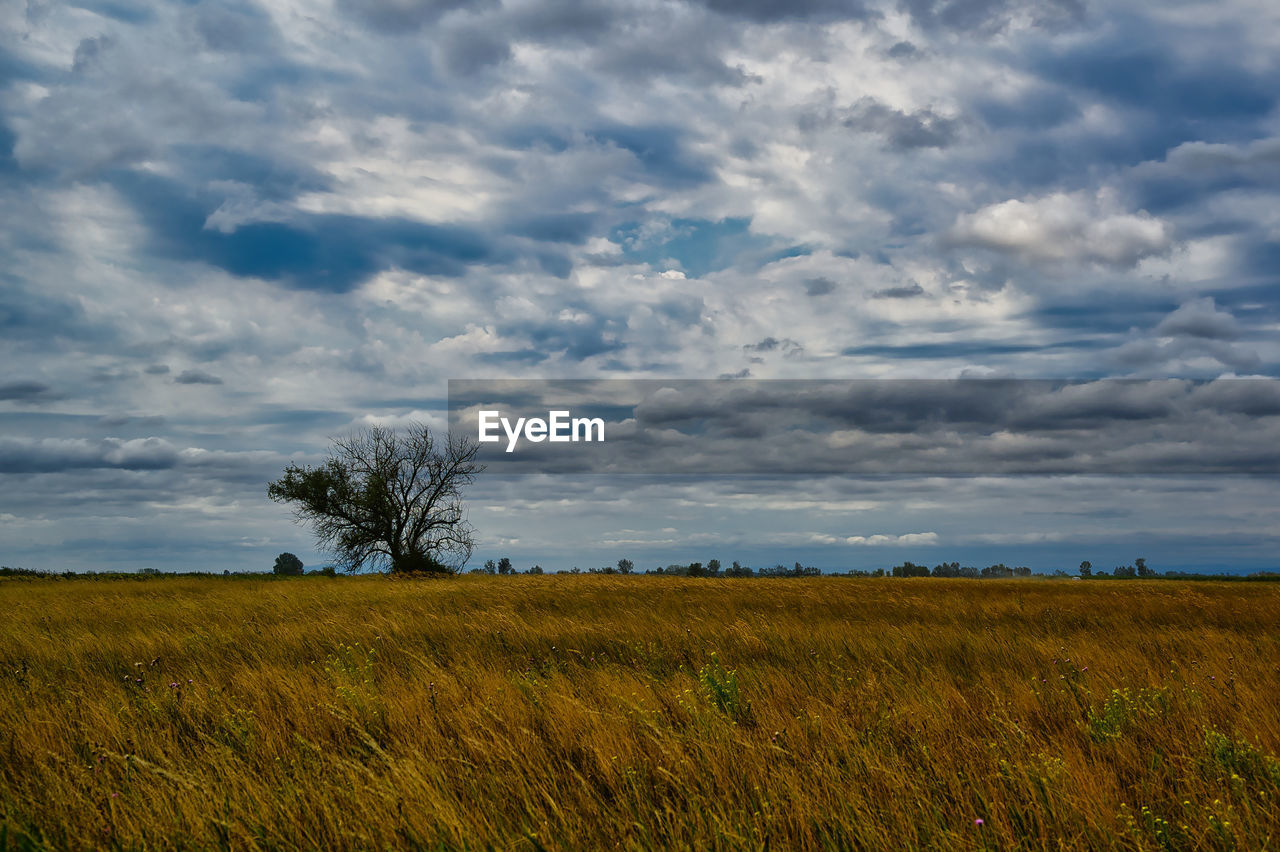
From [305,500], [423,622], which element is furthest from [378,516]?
[423,622]

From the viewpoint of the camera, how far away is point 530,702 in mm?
7254

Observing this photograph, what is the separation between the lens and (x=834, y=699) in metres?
7.23

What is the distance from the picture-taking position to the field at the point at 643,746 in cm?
434

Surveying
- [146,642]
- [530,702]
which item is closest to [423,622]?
[146,642]

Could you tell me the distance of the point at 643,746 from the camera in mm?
5641

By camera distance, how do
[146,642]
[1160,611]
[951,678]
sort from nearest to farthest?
[951,678]
[146,642]
[1160,611]

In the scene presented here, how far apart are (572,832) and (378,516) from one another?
47804 mm

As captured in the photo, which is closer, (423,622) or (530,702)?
(530,702)

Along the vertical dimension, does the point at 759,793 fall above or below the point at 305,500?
below

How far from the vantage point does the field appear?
4.34 meters

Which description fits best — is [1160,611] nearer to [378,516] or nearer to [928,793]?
[928,793]

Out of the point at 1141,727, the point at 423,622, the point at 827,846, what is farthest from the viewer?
the point at 423,622

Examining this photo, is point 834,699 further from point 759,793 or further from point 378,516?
point 378,516

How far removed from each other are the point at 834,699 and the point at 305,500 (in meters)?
47.6
